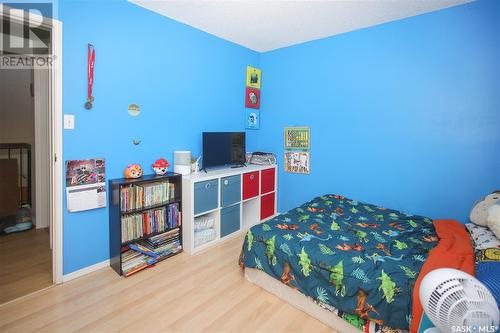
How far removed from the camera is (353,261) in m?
1.65

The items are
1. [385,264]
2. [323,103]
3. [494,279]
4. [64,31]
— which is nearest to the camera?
[494,279]

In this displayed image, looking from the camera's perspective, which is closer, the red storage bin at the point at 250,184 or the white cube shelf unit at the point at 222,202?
the white cube shelf unit at the point at 222,202

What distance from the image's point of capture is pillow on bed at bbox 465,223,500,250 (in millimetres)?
1522

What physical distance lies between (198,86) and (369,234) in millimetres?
2498

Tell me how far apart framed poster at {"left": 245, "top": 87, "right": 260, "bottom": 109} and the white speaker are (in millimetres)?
1467

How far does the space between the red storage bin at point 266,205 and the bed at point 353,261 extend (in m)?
1.12

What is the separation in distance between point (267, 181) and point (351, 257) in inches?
81.2

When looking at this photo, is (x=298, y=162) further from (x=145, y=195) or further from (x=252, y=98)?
(x=145, y=195)

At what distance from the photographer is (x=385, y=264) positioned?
158cm

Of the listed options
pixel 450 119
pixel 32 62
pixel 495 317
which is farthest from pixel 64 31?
pixel 450 119

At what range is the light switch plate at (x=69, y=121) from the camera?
6.88 ft

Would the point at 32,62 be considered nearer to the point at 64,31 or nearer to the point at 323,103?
the point at 64,31

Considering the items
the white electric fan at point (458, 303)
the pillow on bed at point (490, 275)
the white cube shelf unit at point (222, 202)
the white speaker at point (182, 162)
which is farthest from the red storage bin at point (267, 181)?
the white electric fan at point (458, 303)

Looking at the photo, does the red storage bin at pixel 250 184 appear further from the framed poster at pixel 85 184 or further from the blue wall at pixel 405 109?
the framed poster at pixel 85 184
